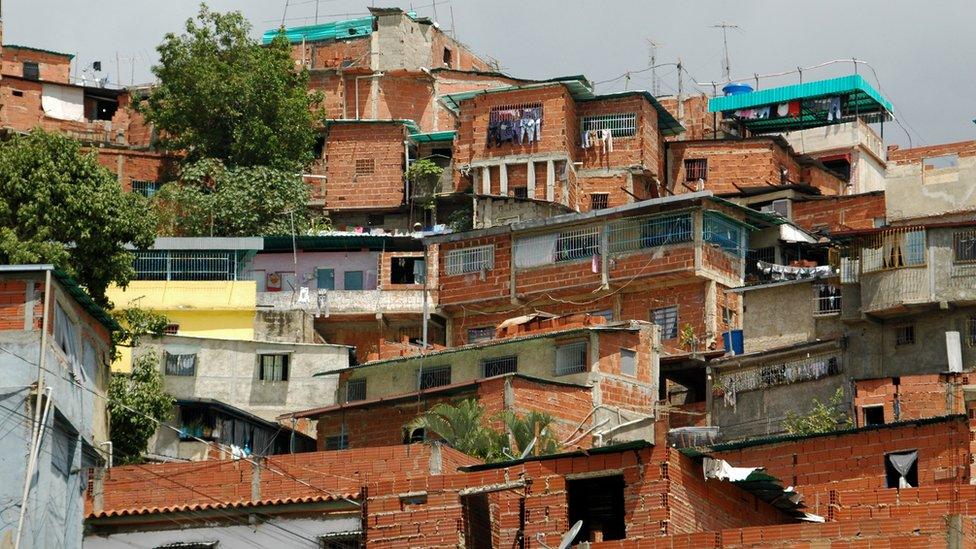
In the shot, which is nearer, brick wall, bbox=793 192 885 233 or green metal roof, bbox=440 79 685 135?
brick wall, bbox=793 192 885 233

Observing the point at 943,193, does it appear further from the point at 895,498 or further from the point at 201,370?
the point at 895,498

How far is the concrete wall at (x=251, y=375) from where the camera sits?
4684 centimetres

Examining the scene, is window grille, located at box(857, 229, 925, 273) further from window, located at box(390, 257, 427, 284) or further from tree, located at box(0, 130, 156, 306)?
tree, located at box(0, 130, 156, 306)

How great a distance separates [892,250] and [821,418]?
4724mm

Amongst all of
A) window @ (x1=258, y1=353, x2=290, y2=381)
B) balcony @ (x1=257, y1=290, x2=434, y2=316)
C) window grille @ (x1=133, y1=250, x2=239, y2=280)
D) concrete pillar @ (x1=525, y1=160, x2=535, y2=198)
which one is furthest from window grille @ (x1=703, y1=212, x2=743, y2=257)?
window grille @ (x1=133, y1=250, x2=239, y2=280)

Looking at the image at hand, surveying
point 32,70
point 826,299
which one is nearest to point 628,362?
point 826,299

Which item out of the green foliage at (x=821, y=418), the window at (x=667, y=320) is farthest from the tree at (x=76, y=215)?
the green foliage at (x=821, y=418)

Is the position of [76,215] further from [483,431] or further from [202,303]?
[202,303]

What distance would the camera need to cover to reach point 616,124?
2228 inches

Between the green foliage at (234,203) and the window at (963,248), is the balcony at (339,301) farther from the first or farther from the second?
the window at (963,248)

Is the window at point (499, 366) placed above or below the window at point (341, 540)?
above

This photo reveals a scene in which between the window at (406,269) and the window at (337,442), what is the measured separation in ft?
33.6

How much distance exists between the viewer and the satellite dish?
89.0 ft

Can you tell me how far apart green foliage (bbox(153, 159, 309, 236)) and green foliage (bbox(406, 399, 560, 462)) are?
19.0m
